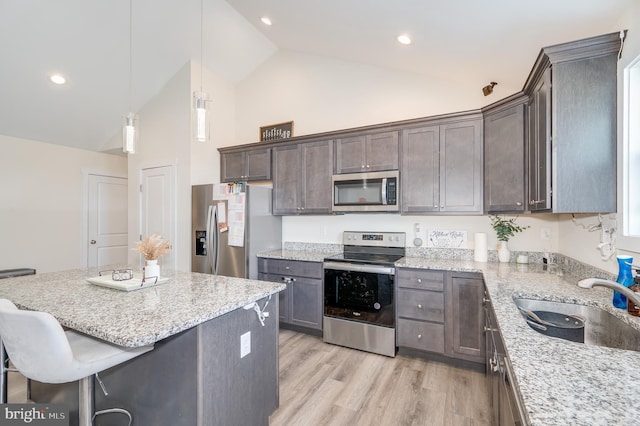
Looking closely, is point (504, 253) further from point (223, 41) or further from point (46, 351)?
point (223, 41)

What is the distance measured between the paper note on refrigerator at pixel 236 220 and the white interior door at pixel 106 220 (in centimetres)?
304

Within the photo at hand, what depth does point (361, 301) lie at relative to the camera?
2.90 m

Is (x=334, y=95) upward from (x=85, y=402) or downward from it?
upward

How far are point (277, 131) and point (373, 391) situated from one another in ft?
10.7

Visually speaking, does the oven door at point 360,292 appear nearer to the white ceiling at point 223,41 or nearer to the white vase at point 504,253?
the white vase at point 504,253

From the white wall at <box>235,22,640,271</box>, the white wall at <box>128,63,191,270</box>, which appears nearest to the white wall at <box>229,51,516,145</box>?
the white wall at <box>235,22,640,271</box>

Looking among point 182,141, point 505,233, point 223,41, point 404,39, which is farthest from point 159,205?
point 505,233

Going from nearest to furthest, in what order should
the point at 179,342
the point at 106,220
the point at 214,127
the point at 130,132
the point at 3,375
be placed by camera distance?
the point at 179,342 → the point at 3,375 → the point at 130,132 → the point at 214,127 → the point at 106,220

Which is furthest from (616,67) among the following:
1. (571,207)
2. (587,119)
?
(571,207)

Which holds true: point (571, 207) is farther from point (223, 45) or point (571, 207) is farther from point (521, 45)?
point (223, 45)

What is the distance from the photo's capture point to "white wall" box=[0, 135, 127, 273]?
393 centimetres

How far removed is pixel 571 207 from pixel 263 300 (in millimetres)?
1949

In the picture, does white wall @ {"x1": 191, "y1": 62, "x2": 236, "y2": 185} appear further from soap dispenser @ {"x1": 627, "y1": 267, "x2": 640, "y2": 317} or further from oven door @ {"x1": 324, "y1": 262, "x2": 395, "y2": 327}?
soap dispenser @ {"x1": 627, "y1": 267, "x2": 640, "y2": 317}

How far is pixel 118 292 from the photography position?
1741 millimetres
